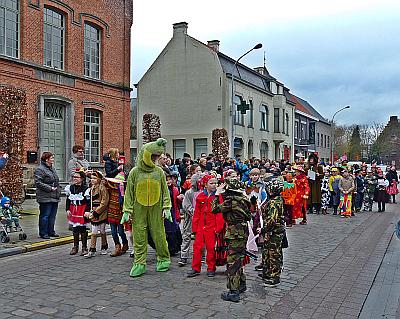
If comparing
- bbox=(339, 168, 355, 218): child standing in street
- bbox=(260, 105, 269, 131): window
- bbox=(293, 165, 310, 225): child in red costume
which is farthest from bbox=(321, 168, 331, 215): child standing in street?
bbox=(260, 105, 269, 131): window

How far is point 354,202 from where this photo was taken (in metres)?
15.8

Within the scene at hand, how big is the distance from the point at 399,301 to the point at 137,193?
3889 millimetres

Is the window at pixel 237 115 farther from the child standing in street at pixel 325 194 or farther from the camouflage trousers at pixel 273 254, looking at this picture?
the camouflage trousers at pixel 273 254

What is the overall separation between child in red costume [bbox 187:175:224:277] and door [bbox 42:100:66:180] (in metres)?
12.7

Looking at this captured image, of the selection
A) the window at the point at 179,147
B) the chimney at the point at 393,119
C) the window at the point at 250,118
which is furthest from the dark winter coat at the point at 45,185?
the chimney at the point at 393,119

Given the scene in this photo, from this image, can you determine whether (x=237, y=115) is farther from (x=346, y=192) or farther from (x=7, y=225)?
(x=7, y=225)

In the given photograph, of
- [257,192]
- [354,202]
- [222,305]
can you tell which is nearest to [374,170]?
[354,202]

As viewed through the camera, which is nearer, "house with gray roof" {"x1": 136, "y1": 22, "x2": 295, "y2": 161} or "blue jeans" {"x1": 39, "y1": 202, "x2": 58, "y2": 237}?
"blue jeans" {"x1": 39, "y1": 202, "x2": 58, "y2": 237}

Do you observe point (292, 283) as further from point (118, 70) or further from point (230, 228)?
point (118, 70)

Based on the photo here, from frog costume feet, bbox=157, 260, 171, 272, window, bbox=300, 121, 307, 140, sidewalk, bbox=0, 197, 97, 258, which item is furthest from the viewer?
window, bbox=300, 121, 307, 140

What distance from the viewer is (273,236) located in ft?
20.0

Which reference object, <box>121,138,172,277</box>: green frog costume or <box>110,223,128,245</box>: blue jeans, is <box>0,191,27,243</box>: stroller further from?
<box>121,138,172,277</box>: green frog costume

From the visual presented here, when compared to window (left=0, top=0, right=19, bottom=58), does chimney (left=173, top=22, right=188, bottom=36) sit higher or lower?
higher

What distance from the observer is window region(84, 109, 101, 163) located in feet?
65.1
